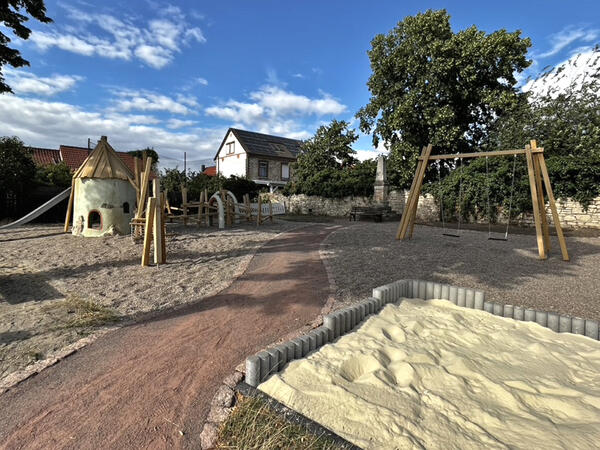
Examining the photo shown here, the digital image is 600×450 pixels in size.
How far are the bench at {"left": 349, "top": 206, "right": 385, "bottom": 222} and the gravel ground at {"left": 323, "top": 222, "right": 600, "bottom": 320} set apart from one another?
6.47 m

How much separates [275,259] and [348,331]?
4.09 metres

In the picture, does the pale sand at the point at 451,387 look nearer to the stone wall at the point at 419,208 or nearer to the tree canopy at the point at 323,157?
the stone wall at the point at 419,208

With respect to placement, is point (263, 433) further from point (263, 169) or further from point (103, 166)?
point (263, 169)

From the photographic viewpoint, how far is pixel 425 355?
2771mm

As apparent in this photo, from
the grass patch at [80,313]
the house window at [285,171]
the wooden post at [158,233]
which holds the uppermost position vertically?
the house window at [285,171]

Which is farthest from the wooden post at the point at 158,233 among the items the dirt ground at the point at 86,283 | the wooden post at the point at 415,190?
the wooden post at the point at 415,190

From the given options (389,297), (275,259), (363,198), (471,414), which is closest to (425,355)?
(471,414)

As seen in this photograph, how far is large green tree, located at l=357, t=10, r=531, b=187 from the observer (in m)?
16.8

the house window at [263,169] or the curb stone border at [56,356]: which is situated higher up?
the house window at [263,169]

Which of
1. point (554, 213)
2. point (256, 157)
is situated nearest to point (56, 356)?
point (554, 213)

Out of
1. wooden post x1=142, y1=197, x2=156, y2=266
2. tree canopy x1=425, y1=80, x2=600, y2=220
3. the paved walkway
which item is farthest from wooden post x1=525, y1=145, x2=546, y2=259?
Result: wooden post x1=142, y1=197, x2=156, y2=266

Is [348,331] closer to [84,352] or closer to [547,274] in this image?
[84,352]

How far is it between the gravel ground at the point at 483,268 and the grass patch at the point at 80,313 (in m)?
3.10

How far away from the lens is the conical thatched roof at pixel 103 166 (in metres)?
10.4
